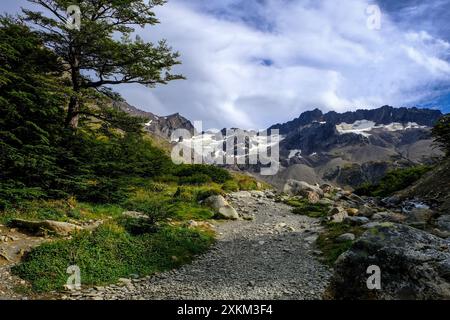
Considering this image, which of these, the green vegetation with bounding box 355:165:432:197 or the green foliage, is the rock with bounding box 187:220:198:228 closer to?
the green foliage

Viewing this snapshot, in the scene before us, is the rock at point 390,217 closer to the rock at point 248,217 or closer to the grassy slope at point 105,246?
the rock at point 248,217

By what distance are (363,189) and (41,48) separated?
103 feet

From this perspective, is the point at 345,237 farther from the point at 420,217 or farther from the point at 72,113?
the point at 72,113

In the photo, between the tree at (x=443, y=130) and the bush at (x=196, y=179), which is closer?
the tree at (x=443, y=130)

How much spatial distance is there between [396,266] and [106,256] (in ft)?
26.9

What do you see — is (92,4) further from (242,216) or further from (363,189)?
(363,189)

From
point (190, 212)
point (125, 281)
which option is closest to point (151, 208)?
point (190, 212)

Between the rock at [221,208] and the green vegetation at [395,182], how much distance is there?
1688cm

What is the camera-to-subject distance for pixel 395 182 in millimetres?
32375

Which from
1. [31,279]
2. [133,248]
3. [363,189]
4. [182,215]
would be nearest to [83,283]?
[31,279]

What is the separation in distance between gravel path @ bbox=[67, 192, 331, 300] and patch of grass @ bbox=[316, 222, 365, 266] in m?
0.44

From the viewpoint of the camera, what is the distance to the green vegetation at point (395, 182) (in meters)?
31.0

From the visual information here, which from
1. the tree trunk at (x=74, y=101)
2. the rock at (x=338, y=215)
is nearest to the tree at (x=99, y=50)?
the tree trunk at (x=74, y=101)

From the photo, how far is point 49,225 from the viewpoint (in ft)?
40.1
